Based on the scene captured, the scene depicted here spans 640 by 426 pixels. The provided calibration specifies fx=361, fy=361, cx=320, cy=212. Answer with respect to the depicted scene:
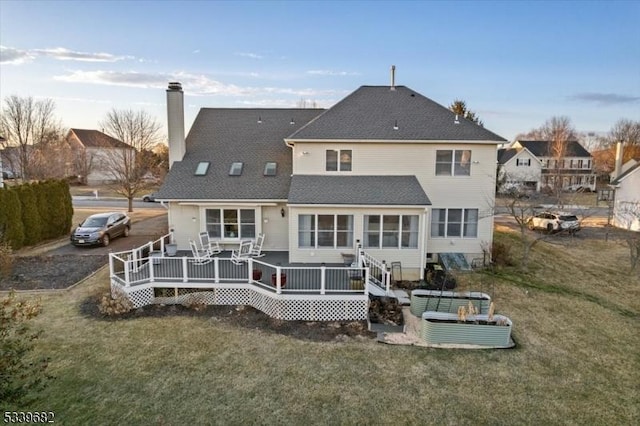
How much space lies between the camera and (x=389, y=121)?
16281 mm

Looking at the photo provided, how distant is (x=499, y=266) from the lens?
16422 mm

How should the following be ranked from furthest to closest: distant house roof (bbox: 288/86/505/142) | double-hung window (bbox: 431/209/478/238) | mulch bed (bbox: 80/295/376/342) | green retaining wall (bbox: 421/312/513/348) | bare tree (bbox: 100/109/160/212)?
bare tree (bbox: 100/109/160/212)
double-hung window (bbox: 431/209/478/238)
distant house roof (bbox: 288/86/505/142)
mulch bed (bbox: 80/295/376/342)
green retaining wall (bbox: 421/312/513/348)

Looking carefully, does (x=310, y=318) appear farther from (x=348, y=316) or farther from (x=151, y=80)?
(x=151, y=80)

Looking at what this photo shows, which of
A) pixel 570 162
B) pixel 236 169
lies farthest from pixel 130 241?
pixel 570 162

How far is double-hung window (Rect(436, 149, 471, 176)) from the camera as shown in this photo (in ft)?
51.2

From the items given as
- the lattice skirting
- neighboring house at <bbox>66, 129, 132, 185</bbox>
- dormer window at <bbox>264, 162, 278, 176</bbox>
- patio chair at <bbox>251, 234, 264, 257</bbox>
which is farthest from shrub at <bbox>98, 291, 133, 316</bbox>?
neighboring house at <bbox>66, 129, 132, 185</bbox>

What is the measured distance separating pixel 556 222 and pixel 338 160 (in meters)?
19.0

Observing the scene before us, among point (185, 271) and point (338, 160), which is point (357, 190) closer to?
point (338, 160)

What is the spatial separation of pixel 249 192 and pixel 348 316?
700 cm

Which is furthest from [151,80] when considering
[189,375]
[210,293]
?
[189,375]

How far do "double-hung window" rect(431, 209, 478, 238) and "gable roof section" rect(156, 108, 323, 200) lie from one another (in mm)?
6725

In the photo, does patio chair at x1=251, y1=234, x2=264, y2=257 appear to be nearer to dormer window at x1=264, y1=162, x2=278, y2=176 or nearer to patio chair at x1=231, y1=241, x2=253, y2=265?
patio chair at x1=231, y1=241, x2=253, y2=265

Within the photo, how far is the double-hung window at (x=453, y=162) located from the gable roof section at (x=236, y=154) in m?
6.63

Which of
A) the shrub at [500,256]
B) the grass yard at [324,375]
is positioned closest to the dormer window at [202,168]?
the grass yard at [324,375]
